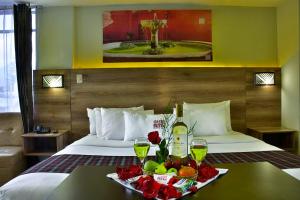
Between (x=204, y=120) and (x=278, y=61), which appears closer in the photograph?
(x=204, y=120)

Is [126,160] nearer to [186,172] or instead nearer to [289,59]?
[186,172]

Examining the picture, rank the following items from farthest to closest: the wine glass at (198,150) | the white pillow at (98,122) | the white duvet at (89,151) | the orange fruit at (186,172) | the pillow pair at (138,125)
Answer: the white pillow at (98,122) < the pillow pair at (138,125) < the white duvet at (89,151) < the wine glass at (198,150) < the orange fruit at (186,172)

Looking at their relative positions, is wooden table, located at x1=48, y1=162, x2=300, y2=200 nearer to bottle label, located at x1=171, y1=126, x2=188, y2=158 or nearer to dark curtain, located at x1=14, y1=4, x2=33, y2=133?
bottle label, located at x1=171, y1=126, x2=188, y2=158

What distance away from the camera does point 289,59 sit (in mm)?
3791

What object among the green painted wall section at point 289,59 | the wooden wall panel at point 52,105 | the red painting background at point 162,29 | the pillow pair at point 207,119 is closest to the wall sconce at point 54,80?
the wooden wall panel at point 52,105

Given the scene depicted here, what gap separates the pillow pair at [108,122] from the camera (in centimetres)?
337

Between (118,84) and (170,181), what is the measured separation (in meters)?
2.67

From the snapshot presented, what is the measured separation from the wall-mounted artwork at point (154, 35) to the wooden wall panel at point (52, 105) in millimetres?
740

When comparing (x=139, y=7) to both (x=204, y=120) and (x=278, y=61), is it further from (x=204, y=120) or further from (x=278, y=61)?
(x=278, y=61)

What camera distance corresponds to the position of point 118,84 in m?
3.88

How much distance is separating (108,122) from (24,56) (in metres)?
1.41

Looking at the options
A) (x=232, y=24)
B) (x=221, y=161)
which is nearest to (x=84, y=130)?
(x=221, y=161)

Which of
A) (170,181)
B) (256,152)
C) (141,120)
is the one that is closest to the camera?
(170,181)

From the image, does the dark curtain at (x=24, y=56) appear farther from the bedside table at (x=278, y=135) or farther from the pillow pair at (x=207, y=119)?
the bedside table at (x=278, y=135)
